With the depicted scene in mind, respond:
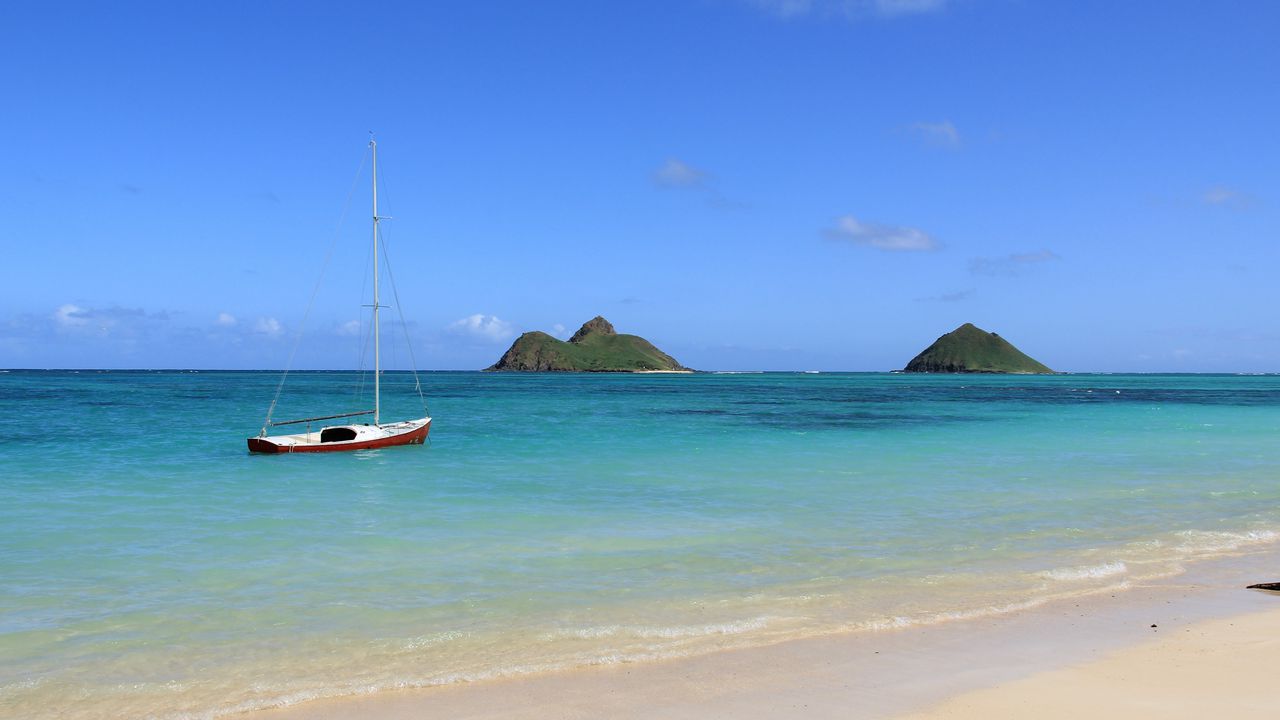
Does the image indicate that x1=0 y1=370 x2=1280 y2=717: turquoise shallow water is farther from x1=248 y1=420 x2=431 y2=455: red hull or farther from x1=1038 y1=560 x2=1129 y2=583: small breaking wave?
x1=248 y1=420 x2=431 y2=455: red hull

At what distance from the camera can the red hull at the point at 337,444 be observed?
30.4 meters

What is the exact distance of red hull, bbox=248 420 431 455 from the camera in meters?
30.4

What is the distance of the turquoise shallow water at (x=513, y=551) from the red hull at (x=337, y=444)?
96cm

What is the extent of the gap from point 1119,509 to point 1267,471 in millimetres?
10849

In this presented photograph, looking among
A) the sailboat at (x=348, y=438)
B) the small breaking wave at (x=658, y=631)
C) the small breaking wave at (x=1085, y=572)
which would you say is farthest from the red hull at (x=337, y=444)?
the small breaking wave at (x=1085, y=572)

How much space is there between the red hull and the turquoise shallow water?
3.13ft

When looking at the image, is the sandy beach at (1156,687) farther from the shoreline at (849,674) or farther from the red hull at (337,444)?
the red hull at (337,444)

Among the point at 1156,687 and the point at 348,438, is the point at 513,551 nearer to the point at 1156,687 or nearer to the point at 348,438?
the point at 1156,687

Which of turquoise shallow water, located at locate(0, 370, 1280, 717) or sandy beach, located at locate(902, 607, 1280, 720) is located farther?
turquoise shallow water, located at locate(0, 370, 1280, 717)

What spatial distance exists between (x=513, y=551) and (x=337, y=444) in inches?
775

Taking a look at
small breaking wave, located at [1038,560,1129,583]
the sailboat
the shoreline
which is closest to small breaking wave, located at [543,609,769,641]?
the shoreline

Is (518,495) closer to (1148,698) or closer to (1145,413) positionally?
(1148,698)

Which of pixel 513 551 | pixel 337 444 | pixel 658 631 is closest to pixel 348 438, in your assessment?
pixel 337 444

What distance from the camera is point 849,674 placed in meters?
7.76
